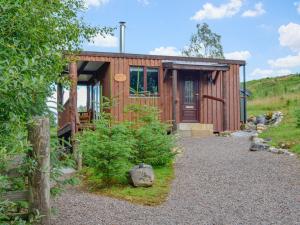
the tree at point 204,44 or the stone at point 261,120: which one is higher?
the tree at point 204,44

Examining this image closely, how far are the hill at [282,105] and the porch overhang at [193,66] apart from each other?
3.20 meters

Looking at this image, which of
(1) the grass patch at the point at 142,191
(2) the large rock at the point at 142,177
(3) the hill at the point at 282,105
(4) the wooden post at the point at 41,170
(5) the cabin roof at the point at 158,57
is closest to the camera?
(4) the wooden post at the point at 41,170

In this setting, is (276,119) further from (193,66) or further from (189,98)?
(193,66)

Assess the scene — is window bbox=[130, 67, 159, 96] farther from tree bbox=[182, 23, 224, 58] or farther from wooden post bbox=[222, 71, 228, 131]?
tree bbox=[182, 23, 224, 58]

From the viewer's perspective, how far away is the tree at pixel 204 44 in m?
38.2

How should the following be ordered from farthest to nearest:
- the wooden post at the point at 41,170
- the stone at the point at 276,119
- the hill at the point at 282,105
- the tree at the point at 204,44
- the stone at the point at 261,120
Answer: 1. the tree at the point at 204,44
2. the stone at the point at 261,120
3. the stone at the point at 276,119
4. the hill at the point at 282,105
5. the wooden post at the point at 41,170

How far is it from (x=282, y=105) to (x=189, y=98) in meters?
10.3

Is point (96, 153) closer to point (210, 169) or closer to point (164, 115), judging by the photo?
point (210, 169)

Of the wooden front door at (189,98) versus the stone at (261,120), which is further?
the stone at (261,120)

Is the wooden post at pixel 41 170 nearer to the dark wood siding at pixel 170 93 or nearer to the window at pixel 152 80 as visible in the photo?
the dark wood siding at pixel 170 93

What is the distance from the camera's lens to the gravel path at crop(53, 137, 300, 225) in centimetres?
611

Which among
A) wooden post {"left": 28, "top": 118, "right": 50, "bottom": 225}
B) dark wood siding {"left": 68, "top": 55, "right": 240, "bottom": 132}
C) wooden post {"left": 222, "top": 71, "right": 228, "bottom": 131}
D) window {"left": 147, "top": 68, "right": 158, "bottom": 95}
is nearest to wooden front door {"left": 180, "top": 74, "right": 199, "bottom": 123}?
dark wood siding {"left": 68, "top": 55, "right": 240, "bottom": 132}

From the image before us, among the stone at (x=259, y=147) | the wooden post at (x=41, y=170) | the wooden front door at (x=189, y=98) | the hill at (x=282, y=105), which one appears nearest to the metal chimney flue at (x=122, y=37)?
the wooden front door at (x=189, y=98)

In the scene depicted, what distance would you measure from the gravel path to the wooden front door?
7323mm
